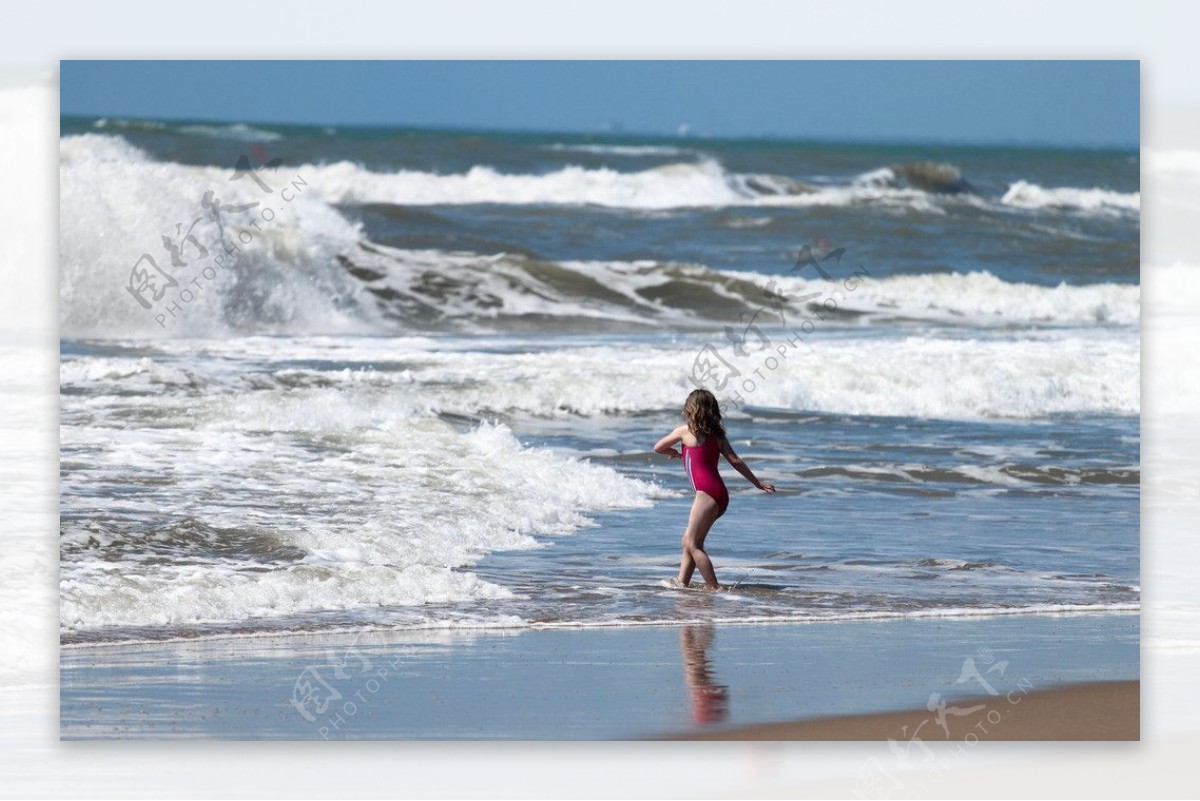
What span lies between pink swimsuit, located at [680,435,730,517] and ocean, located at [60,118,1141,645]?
1.19 ft

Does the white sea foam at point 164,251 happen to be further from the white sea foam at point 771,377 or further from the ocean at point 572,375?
the white sea foam at point 771,377

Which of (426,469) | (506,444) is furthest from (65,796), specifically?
(506,444)

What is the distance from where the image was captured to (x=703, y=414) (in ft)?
20.1

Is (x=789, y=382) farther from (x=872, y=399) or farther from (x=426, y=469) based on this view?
(x=426, y=469)

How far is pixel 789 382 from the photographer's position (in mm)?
9180

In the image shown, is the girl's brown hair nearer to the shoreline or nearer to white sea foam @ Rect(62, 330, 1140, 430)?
the shoreline

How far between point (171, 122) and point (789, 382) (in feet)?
11.9

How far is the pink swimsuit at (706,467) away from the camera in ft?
20.3
